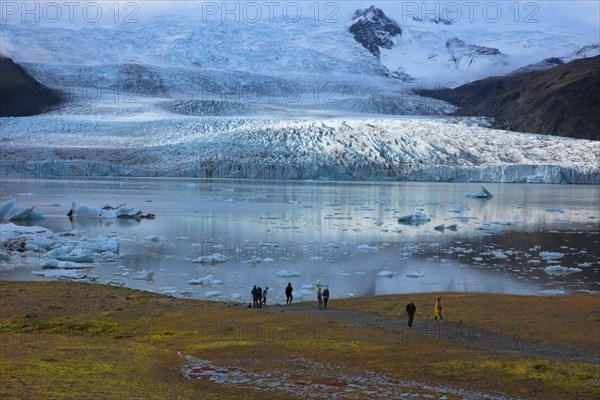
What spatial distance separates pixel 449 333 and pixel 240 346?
447 centimetres

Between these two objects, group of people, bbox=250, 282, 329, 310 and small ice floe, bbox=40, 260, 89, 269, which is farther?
small ice floe, bbox=40, 260, 89, 269

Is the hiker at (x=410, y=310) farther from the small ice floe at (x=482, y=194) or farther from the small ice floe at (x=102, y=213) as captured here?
the small ice floe at (x=482, y=194)

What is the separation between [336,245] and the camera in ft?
95.0

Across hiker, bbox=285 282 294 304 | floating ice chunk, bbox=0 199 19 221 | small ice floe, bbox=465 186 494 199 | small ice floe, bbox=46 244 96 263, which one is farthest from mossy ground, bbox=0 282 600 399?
small ice floe, bbox=465 186 494 199

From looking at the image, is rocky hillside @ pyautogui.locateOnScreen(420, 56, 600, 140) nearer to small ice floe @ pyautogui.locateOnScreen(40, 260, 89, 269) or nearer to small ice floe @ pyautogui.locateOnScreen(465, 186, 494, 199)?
small ice floe @ pyautogui.locateOnScreen(465, 186, 494, 199)

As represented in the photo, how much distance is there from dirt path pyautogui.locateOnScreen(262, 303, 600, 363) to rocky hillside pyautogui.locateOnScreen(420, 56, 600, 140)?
10172 centimetres

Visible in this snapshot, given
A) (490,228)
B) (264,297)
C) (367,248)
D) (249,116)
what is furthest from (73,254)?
(249,116)

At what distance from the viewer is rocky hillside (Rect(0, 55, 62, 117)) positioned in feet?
345

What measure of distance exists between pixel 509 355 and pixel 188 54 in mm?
137772

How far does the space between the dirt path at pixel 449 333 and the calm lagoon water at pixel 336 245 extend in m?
2.98

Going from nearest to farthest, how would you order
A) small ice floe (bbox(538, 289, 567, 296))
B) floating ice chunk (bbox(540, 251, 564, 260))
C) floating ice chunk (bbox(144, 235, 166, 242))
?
small ice floe (bbox(538, 289, 567, 296))
floating ice chunk (bbox(540, 251, 564, 260))
floating ice chunk (bbox(144, 235, 166, 242))

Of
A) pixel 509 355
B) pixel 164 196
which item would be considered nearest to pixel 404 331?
pixel 509 355

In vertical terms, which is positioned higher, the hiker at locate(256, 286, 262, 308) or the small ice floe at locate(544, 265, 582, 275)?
the hiker at locate(256, 286, 262, 308)

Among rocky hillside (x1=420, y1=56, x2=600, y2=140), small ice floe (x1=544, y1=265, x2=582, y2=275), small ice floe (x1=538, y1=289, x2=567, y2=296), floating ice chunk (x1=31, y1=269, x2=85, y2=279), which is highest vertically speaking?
rocky hillside (x1=420, y1=56, x2=600, y2=140)
